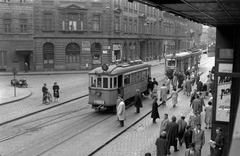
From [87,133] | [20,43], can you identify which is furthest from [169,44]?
Answer: [87,133]

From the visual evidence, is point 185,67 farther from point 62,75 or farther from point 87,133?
point 87,133

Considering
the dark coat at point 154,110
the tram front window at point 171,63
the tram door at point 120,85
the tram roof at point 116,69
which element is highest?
the tram roof at point 116,69

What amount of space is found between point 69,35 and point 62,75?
21.9ft

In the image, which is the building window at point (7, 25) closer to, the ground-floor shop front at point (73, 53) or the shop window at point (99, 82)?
the ground-floor shop front at point (73, 53)

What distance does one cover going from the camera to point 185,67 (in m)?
35.9

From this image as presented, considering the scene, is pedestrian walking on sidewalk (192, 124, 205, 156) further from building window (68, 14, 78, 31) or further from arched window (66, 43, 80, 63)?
building window (68, 14, 78, 31)

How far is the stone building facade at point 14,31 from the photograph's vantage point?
38.6 meters

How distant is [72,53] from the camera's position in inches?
1629

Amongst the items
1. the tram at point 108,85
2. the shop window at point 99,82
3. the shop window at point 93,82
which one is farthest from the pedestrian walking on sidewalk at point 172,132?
the shop window at point 93,82

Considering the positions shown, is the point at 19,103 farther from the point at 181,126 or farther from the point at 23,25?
the point at 23,25

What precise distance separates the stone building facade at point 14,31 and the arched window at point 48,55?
73.9 inches

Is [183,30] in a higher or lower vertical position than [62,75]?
higher

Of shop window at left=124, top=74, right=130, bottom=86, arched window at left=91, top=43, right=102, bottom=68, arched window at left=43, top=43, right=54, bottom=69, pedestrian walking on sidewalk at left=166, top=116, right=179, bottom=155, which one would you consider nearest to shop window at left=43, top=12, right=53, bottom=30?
arched window at left=43, top=43, right=54, bottom=69

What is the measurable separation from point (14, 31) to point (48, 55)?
17.5ft
